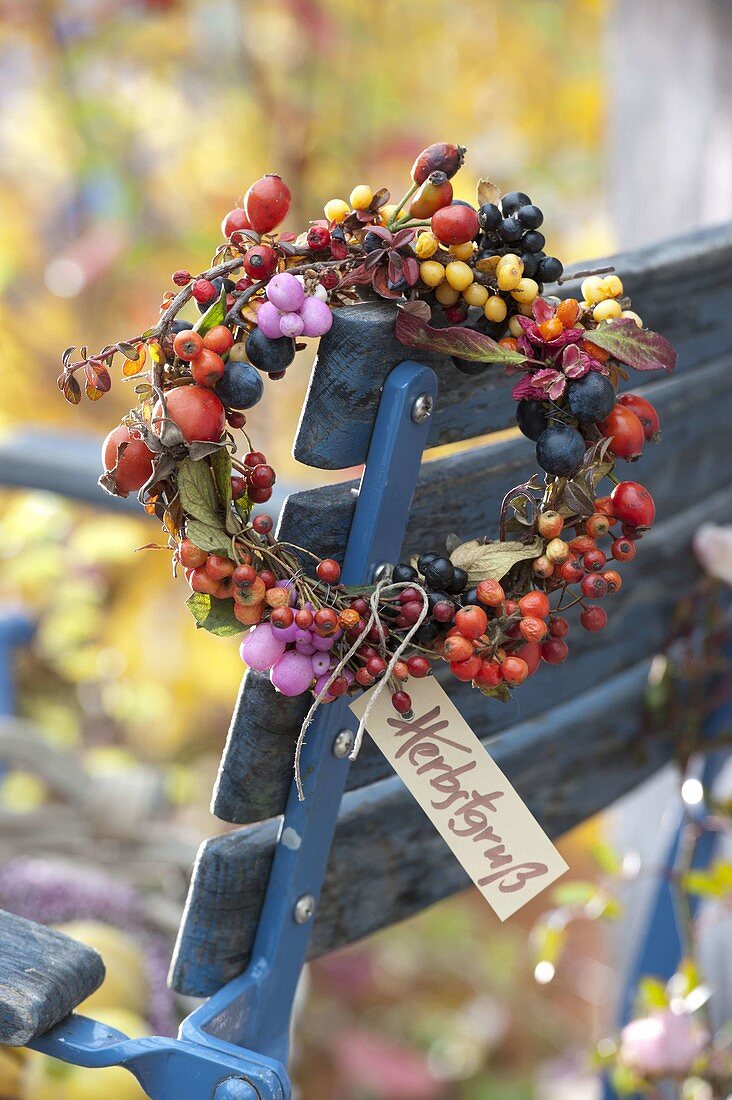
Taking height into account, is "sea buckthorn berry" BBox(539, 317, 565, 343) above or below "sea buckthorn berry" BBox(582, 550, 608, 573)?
above

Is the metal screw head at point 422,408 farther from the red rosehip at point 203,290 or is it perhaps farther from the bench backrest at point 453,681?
the red rosehip at point 203,290

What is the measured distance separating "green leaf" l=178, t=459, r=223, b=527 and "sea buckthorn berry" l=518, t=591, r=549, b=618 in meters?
0.16

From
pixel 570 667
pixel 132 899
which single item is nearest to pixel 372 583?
pixel 570 667

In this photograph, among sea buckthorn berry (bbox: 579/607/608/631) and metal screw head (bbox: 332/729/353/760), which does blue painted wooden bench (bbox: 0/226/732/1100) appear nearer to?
metal screw head (bbox: 332/729/353/760)

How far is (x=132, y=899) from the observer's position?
3.46ft

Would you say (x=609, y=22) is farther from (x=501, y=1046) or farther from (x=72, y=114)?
(x=501, y=1046)

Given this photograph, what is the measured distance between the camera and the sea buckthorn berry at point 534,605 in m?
0.59

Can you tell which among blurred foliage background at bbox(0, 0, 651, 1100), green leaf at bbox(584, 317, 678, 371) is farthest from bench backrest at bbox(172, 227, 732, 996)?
blurred foliage background at bbox(0, 0, 651, 1100)

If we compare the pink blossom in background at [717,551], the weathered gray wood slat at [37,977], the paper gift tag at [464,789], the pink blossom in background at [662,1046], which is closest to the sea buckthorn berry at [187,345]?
the paper gift tag at [464,789]

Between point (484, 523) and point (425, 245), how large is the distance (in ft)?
0.67

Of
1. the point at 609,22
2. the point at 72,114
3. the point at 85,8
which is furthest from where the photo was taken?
the point at 72,114

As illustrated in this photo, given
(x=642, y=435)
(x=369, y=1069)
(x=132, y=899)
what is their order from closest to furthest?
(x=642, y=435) < (x=132, y=899) < (x=369, y=1069)

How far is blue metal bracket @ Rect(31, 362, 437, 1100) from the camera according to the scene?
0.61 metres

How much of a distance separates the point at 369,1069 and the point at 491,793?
65.7 inches
